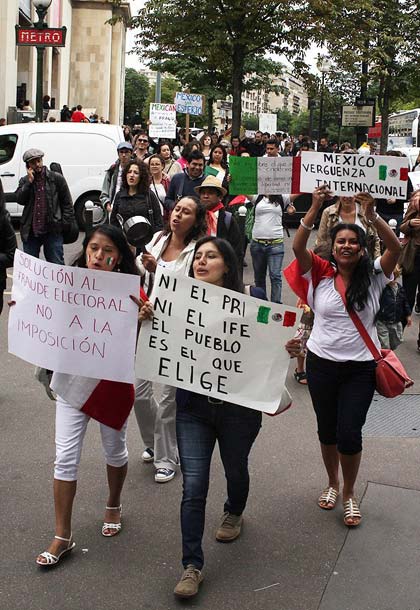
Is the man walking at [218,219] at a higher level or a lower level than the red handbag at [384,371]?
higher

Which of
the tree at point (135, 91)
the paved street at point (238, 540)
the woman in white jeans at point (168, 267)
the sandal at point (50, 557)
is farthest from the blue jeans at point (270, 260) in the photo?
the tree at point (135, 91)

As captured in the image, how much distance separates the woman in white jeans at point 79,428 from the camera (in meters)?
4.28

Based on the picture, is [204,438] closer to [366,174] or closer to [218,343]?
[218,343]

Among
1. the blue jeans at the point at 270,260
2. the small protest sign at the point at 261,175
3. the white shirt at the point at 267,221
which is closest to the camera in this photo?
the small protest sign at the point at 261,175

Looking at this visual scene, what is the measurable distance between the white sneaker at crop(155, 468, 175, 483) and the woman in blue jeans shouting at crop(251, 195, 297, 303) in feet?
13.5

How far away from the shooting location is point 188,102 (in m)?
24.3

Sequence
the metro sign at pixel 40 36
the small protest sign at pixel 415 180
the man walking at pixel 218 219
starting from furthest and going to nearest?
the metro sign at pixel 40 36
the small protest sign at pixel 415 180
the man walking at pixel 218 219

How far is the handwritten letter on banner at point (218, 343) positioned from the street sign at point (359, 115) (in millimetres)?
23237

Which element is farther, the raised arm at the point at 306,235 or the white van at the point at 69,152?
the white van at the point at 69,152

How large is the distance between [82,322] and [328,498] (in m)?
1.80

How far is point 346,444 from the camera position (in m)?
4.73

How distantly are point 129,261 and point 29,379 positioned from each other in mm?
3331

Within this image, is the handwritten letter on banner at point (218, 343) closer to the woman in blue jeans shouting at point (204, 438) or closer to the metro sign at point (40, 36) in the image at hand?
the woman in blue jeans shouting at point (204, 438)

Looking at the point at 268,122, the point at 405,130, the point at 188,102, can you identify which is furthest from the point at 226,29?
the point at 405,130
